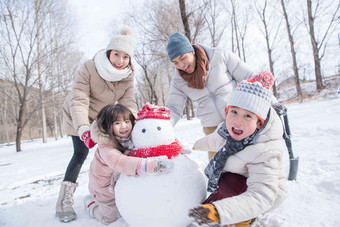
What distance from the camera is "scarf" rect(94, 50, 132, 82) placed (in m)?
1.93

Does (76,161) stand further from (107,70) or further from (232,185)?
(232,185)

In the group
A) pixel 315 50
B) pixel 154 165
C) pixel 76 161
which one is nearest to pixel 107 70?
pixel 76 161

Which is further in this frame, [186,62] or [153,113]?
[186,62]

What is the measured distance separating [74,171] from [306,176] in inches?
91.0

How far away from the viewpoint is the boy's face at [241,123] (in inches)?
49.9

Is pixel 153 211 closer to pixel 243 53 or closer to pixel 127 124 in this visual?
pixel 127 124

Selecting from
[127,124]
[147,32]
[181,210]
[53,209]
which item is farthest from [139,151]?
[147,32]

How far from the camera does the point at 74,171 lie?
80.9 inches

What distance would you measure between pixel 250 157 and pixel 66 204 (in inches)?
69.2

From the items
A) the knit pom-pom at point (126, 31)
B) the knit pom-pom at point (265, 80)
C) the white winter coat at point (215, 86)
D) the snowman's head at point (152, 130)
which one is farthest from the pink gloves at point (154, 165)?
the knit pom-pom at point (126, 31)

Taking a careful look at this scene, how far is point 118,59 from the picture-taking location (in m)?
1.95

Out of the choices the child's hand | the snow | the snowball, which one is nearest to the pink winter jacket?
the snowball

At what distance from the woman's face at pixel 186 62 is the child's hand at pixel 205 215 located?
136 centimetres

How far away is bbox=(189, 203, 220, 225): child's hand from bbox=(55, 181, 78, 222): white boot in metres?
1.42
